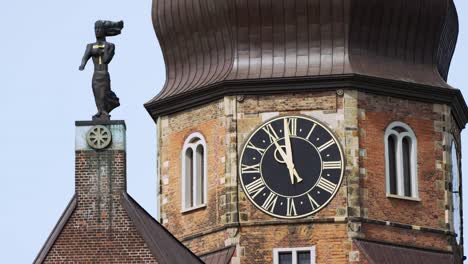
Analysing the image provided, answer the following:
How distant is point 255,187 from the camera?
47.8 m

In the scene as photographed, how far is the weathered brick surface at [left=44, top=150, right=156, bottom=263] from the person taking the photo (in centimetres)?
4034

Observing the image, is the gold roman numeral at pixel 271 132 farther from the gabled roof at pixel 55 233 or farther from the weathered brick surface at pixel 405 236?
the gabled roof at pixel 55 233

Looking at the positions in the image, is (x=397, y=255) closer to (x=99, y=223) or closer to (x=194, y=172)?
(x=194, y=172)

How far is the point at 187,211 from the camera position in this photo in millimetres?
48781

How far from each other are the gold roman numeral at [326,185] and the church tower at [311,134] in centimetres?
2

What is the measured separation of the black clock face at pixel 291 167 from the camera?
47594 mm

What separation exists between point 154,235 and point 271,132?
7.83 m

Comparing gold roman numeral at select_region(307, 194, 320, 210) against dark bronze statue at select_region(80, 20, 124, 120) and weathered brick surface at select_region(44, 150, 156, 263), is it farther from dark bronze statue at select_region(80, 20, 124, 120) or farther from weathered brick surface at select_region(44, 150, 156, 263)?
weathered brick surface at select_region(44, 150, 156, 263)

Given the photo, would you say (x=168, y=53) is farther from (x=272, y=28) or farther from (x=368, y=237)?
(x=368, y=237)

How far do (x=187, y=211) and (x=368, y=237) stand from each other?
366cm

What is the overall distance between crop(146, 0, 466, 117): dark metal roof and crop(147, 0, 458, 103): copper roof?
19mm

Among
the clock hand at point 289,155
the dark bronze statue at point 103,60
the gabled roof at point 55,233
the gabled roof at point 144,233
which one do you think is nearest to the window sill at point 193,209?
the clock hand at point 289,155

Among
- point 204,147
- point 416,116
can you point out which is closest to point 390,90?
point 416,116

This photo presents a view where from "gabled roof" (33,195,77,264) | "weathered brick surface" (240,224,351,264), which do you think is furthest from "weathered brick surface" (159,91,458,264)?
"gabled roof" (33,195,77,264)
